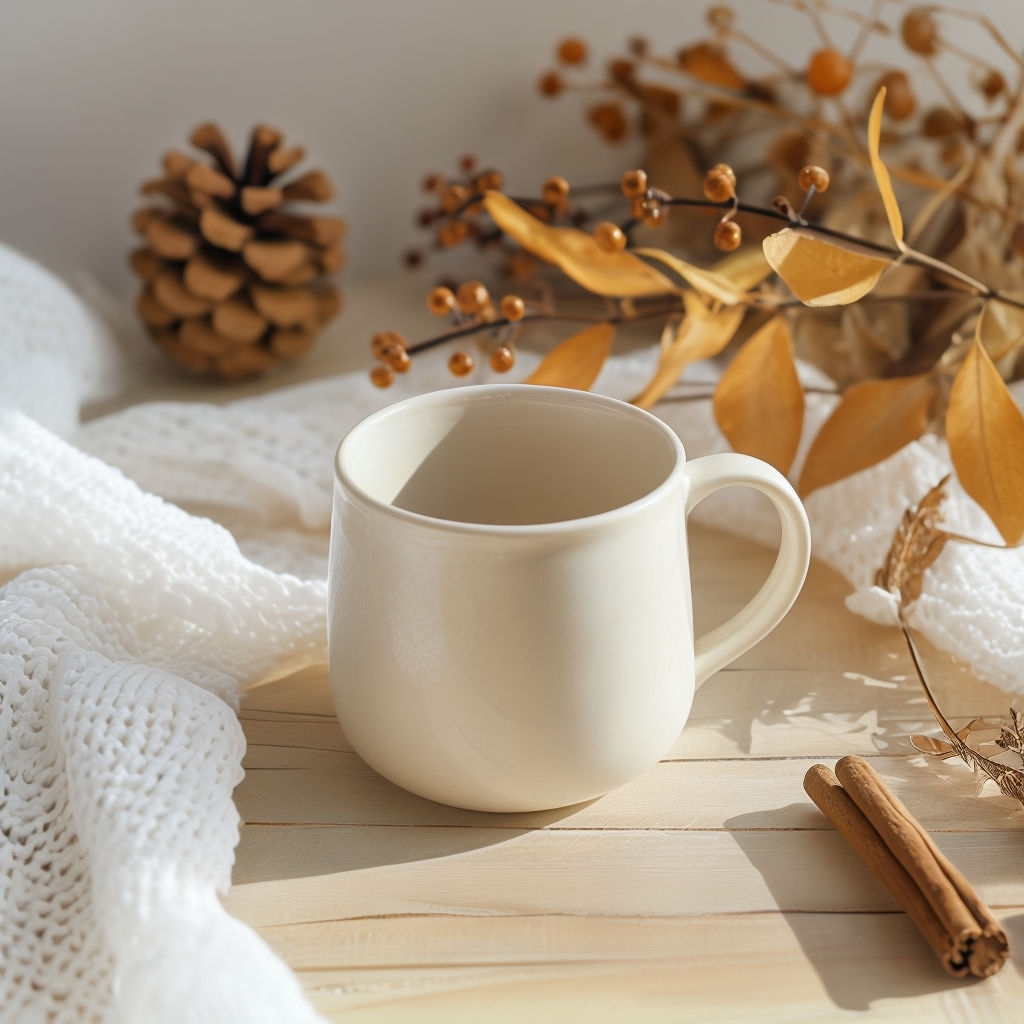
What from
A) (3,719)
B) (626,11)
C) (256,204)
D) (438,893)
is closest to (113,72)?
(256,204)

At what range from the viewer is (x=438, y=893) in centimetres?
42

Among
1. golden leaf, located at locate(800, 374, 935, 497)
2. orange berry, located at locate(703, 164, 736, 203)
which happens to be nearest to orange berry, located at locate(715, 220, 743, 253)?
orange berry, located at locate(703, 164, 736, 203)

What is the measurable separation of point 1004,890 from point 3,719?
0.36m

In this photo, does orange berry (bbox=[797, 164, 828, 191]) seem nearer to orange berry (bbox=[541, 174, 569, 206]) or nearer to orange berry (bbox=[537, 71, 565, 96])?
orange berry (bbox=[541, 174, 569, 206])

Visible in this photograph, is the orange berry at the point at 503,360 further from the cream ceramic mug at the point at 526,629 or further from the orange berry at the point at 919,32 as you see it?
the orange berry at the point at 919,32

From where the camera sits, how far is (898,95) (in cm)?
81

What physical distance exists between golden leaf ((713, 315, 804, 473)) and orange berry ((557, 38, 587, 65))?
14.2 inches

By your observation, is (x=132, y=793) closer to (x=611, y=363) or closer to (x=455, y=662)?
(x=455, y=662)

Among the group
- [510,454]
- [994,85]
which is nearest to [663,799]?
[510,454]

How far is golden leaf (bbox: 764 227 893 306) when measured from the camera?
505 mm

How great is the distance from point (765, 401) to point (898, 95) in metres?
0.35

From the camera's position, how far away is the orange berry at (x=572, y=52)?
33.6 inches

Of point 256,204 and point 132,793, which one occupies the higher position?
point 256,204

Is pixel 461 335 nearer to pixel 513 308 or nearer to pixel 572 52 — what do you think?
pixel 513 308
